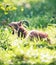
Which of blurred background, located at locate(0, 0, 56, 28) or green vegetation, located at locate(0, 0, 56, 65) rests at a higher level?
green vegetation, located at locate(0, 0, 56, 65)

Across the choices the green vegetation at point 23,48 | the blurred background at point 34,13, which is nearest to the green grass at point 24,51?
the green vegetation at point 23,48

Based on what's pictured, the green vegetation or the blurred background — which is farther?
the blurred background

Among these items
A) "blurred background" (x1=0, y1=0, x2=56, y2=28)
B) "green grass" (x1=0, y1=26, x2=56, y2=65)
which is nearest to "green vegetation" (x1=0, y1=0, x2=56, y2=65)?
"green grass" (x1=0, y1=26, x2=56, y2=65)

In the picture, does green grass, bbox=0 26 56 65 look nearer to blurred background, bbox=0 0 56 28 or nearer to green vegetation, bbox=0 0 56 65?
green vegetation, bbox=0 0 56 65

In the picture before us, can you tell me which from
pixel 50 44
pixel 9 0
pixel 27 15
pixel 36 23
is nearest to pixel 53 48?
pixel 50 44

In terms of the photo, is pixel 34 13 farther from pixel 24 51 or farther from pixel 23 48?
pixel 24 51

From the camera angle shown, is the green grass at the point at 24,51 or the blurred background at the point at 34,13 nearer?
the green grass at the point at 24,51

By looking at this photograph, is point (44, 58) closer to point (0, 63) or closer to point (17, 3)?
point (0, 63)

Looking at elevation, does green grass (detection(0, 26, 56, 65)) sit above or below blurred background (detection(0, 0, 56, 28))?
above

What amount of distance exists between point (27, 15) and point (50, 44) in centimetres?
583

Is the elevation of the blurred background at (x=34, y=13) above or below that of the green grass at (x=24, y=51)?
below

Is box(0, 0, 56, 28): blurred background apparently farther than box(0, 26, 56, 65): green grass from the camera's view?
Yes

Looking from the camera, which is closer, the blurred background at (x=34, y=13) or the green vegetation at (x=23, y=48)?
the green vegetation at (x=23, y=48)

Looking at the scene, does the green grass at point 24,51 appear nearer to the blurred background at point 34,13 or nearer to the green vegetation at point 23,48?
the green vegetation at point 23,48
